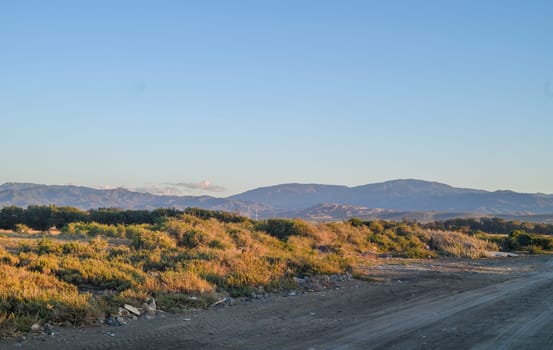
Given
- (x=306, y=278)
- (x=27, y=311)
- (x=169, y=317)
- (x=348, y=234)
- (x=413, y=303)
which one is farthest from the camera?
(x=348, y=234)

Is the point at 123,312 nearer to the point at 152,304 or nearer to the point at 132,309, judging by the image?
the point at 132,309

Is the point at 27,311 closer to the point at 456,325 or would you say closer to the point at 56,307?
the point at 56,307

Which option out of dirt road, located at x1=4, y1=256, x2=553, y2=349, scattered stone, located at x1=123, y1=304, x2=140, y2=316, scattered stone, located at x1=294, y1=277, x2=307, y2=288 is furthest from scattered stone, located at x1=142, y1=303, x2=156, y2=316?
scattered stone, located at x1=294, y1=277, x2=307, y2=288

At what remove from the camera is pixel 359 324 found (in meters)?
10.6

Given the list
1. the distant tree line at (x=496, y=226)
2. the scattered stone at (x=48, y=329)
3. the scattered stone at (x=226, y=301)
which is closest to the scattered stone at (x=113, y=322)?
the scattered stone at (x=48, y=329)

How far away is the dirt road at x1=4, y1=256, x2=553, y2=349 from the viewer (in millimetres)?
8930

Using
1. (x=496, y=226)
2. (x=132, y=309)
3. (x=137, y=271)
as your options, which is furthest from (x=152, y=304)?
(x=496, y=226)

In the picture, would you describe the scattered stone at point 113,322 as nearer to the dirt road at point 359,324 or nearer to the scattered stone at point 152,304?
the dirt road at point 359,324

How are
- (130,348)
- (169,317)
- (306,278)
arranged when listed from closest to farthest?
(130,348) → (169,317) → (306,278)

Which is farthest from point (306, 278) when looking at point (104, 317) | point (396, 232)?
point (396, 232)

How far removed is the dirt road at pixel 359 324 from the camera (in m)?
8.93

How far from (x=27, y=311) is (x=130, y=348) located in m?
2.79

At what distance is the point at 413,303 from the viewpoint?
1321 cm

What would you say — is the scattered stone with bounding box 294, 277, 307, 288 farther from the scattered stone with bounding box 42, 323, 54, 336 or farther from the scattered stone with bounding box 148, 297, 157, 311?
the scattered stone with bounding box 42, 323, 54, 336
